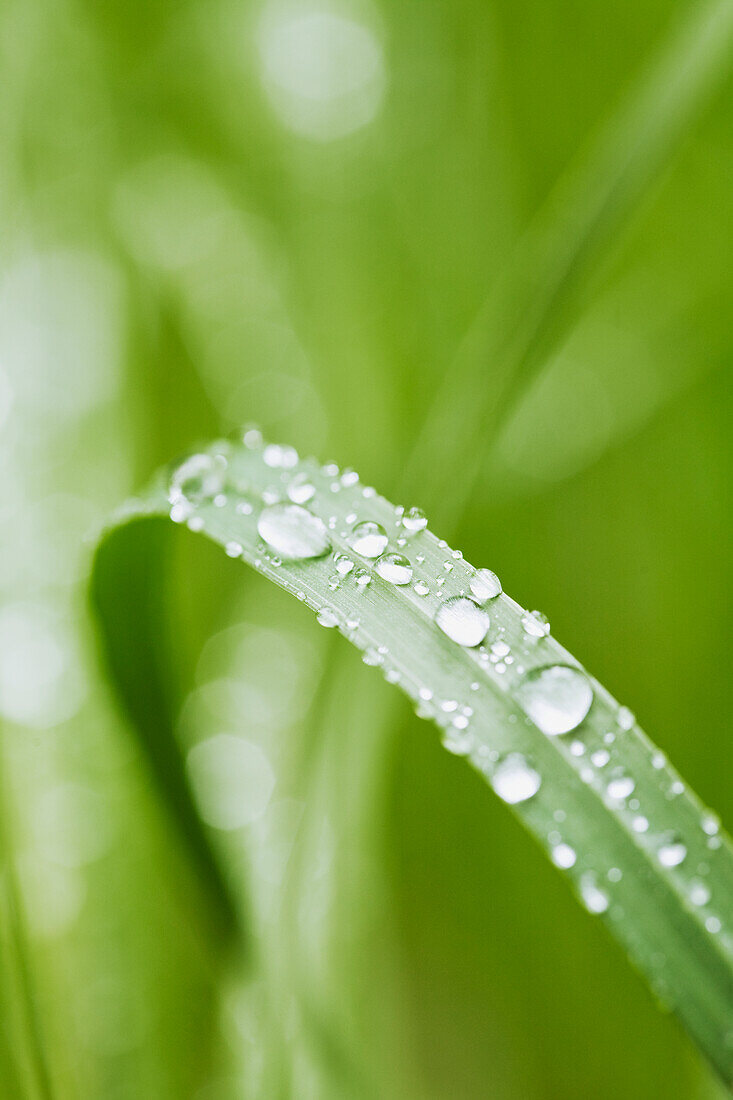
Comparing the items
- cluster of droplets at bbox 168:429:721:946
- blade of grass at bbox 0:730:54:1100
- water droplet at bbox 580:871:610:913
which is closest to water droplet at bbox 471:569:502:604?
cluster of droplets at bbox 168:429:721:946

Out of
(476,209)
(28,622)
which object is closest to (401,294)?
(476,209)

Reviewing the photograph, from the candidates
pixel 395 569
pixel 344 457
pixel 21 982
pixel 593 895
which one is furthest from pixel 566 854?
pixel 344 457

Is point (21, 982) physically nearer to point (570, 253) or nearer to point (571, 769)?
point (571, 769)

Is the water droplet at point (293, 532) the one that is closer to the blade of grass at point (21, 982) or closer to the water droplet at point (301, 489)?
the water droplet at point (301, 489)

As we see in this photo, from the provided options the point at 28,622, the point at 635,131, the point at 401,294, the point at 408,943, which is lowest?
the point at 408,943

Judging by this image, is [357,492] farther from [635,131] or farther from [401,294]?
[401,294]

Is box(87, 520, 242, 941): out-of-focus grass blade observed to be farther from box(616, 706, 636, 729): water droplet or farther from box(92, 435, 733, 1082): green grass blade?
box(616, 706, 636, 729): water droplet
